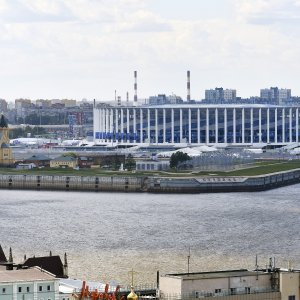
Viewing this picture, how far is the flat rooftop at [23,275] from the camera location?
770 inches

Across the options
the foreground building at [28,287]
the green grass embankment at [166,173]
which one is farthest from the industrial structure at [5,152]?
the foreground building at [28,287]

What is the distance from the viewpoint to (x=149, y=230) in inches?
1499

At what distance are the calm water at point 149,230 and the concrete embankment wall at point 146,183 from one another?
1.68m

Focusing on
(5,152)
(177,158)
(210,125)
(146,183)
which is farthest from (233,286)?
(210,125)

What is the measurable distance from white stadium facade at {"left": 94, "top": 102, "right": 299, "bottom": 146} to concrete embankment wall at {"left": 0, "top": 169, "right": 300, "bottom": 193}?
25.7 metres

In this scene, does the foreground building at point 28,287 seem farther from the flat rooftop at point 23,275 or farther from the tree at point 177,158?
the tree at point 177,158

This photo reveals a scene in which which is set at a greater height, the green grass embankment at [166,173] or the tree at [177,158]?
the tree at [177,158]

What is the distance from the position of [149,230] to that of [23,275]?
1816 centimetres

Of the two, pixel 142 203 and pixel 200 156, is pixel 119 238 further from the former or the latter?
pixel 200 156

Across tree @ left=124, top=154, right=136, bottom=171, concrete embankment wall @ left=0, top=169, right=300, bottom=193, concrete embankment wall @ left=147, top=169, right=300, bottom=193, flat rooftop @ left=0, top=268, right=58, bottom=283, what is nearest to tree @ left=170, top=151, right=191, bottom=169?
tree @ left=124, top=154, right=136, bottom=171

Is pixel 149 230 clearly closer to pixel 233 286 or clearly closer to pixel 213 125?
pixel 233 286

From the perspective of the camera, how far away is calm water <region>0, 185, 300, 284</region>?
2942 cm

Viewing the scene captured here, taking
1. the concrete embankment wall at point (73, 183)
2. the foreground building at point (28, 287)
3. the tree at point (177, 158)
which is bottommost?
the concrete embankment wall at point (73, 183)

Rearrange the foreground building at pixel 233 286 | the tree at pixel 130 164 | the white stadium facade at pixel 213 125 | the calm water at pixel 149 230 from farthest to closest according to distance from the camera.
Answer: the white stadium facade at pixel 213 125, the tree at pixel 130 164, the calm water at pixel 149 230, the foreground building at pixel 233 286
